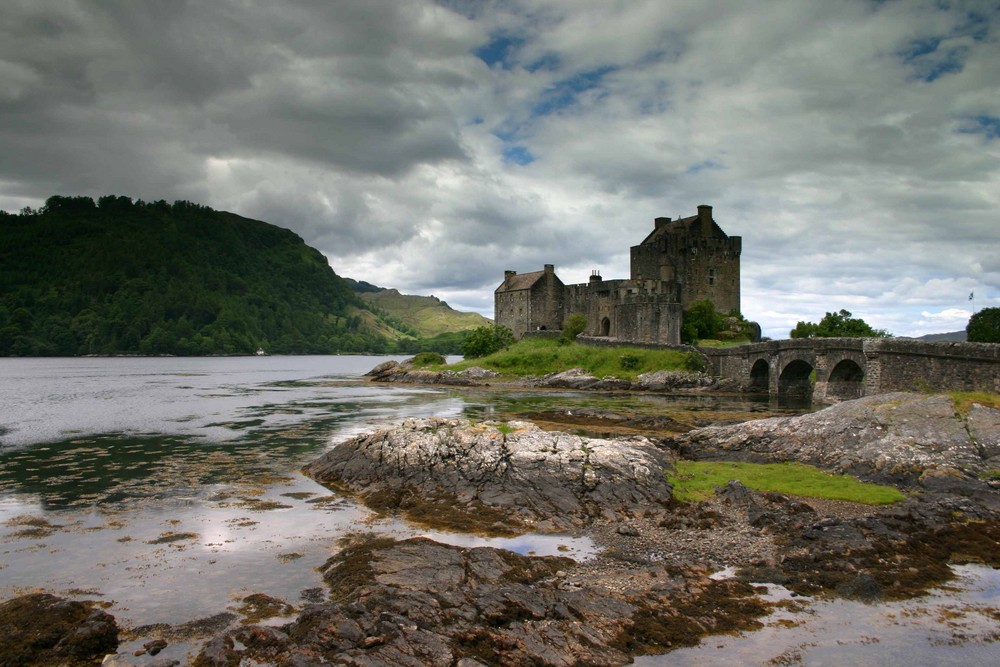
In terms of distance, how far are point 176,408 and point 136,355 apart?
155m

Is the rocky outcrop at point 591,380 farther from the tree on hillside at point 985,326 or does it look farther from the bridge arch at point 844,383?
the tree on hillside at point 985,326

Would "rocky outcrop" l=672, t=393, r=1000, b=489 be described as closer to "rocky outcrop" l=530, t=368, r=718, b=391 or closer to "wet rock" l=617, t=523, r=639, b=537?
"wet rock" l=617, t=523, r=639, b=537

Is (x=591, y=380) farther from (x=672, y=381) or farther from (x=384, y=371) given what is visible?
(x=384, y=371)

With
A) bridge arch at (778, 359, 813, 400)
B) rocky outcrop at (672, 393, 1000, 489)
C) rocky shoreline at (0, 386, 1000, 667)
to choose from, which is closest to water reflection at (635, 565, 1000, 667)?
Answer: rocky shoreline at (0, 386, 1000, 667)

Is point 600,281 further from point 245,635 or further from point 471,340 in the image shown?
point 245,635

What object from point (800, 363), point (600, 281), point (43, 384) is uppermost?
point (600, 281)

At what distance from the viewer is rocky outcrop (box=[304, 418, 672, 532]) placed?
631 inches

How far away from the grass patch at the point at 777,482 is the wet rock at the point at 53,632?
1253cm

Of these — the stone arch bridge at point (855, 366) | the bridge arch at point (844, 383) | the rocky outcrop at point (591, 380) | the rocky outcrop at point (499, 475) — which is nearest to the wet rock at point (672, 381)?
the rocky outcrop at point (591, 380)

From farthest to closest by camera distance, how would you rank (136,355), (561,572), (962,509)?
(136,355) → (962,509) → (561,572)

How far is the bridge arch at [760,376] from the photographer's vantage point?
2062 inches

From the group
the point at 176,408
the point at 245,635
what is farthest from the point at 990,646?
the point at 176,408

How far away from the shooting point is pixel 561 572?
39.4 ft

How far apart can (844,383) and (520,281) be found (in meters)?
44.1
